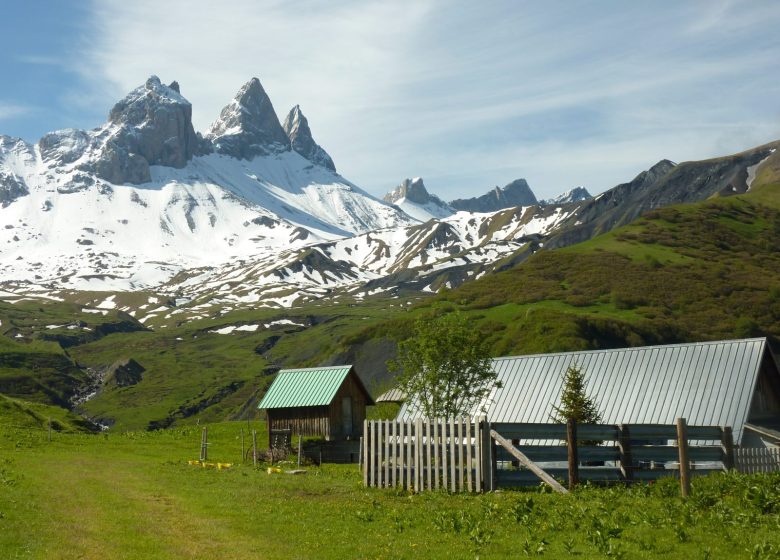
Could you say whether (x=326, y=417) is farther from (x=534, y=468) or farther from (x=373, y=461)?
(x=534, y=468)

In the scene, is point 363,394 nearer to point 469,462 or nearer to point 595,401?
point 595,401

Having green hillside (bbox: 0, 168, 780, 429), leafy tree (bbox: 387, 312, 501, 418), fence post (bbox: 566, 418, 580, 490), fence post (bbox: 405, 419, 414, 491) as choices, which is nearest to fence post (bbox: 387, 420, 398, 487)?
fence post (bbox: 405, 419, 414, 491)

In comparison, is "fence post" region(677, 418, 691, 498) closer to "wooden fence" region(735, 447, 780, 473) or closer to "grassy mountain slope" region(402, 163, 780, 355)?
"wooden fence" region(735, 447, 780, 473)

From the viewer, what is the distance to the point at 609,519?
54.7 ft

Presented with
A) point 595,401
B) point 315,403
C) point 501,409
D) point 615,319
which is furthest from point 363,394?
point 615,319

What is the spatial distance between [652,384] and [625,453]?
21.4 metres

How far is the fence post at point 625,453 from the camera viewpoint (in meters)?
22.3

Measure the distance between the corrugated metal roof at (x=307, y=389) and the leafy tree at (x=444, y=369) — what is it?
16.6 metres

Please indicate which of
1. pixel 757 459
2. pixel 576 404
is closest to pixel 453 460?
pixel 757 459

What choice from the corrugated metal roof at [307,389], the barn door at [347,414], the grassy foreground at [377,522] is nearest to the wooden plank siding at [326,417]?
the barn door at [347,414]

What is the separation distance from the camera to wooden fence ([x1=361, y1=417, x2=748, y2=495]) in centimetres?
2191

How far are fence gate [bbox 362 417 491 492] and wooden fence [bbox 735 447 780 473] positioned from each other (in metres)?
8.55

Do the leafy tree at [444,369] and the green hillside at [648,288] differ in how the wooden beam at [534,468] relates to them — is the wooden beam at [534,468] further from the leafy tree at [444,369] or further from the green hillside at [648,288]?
the green hillside at [648,288]

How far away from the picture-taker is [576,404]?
41031mm
